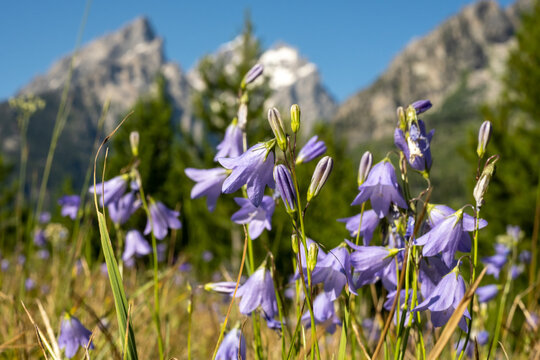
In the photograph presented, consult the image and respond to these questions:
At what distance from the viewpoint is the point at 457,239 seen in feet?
3.46

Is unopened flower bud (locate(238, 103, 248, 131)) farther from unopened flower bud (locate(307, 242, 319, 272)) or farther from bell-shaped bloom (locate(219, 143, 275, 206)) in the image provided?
unopened flower bud (locate(307, 242, 319, 272))

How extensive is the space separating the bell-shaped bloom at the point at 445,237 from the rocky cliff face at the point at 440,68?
513 ft

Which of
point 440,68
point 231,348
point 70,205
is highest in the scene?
point 440,68

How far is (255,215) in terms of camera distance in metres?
1.43

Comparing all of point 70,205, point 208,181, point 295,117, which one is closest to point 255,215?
point 208,181

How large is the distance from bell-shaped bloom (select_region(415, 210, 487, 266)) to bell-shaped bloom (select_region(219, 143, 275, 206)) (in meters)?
0.37

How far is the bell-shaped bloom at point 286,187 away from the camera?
3.27ft

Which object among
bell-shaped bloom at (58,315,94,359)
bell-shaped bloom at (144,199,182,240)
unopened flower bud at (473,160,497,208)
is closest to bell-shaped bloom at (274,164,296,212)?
unopened flower bud at (473,160,497,208)

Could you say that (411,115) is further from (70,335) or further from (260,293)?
(70,335)

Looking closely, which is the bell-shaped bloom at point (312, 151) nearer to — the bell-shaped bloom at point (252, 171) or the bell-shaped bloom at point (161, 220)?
the bell-shaped bloom at point (252, 171)

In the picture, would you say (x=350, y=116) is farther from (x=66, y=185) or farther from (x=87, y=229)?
(x=87, y=229)

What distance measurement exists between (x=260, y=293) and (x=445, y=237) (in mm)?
478

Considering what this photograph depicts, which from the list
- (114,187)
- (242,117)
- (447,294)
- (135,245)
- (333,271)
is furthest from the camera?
(135,245)

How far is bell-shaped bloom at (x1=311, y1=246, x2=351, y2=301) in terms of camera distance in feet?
3.57
